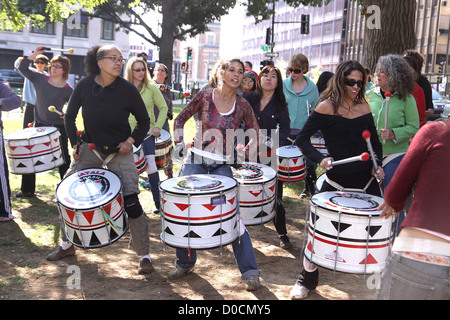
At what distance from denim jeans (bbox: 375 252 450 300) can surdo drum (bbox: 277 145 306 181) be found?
3799 millimetres

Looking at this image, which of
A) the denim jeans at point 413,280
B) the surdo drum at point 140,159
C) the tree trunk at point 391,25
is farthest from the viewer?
the tree trunk at point 391,25

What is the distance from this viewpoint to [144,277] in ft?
16.1

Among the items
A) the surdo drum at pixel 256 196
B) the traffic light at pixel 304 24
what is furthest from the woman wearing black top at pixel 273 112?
the traffic light at pixel 304 24

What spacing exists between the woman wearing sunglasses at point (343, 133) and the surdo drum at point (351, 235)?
40cm

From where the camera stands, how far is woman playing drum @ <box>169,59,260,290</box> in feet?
15.0

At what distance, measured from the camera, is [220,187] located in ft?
13.5

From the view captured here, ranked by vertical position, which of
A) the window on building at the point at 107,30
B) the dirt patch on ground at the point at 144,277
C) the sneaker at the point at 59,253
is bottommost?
the dirt patch on ground at the point at 144,277

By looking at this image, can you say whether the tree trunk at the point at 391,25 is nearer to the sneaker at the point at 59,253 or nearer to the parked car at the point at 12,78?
the sneaker at the point at 59,253

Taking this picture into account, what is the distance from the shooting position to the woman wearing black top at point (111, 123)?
15.6 ft

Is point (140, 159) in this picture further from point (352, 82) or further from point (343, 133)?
point (352, 82)

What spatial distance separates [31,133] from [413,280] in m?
5.69

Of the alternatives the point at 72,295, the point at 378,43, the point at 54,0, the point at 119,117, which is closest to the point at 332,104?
the point at 119,117

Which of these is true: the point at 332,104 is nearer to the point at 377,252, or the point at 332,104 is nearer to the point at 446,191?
the point at 377,252

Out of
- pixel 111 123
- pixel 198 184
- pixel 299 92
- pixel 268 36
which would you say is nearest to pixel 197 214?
pixel 198 184
